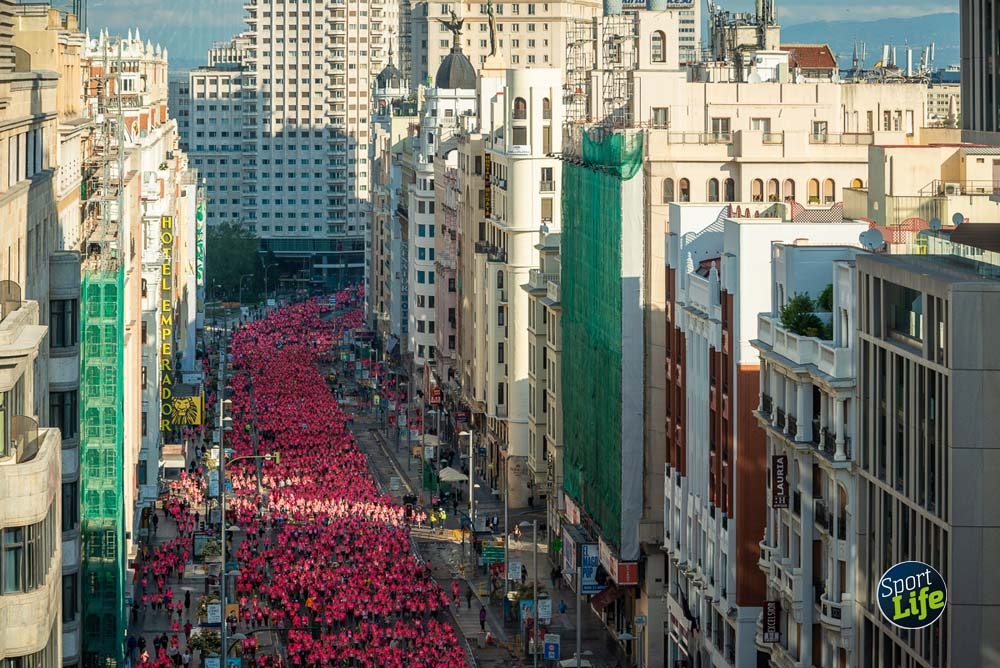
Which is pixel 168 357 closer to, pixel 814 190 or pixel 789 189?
pixel 789 189

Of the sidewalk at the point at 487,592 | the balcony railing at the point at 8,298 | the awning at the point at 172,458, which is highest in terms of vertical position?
the balcony railing at the point at 8,298

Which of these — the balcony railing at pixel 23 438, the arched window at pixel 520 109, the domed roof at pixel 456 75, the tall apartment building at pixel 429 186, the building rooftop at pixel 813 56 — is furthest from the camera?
the domed roof at pixel 456 75

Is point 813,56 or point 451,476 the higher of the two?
point 813,56

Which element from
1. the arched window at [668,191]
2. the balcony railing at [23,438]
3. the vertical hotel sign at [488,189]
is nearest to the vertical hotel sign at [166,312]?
the vertical hotel sign at [488,189]

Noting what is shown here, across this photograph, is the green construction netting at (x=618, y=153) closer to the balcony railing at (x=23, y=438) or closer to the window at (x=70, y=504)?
the window at (x=70, y=504)

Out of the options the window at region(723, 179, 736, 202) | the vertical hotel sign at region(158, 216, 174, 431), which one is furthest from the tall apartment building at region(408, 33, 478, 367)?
the window at region(723, 179, 736, 202)

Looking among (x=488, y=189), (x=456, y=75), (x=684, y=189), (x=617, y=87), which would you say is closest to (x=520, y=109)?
(x=488, y=189)
